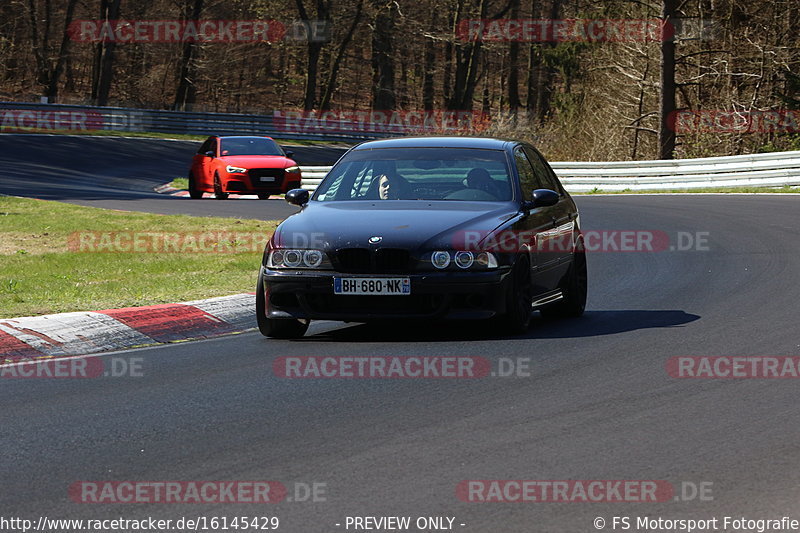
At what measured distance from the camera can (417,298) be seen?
383 inches

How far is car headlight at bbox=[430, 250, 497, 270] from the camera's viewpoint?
9711 millimetres

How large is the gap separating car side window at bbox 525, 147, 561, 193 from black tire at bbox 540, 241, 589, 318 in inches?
23.6

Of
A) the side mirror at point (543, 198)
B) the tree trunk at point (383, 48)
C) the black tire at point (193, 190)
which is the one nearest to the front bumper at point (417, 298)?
the side mirror at point (543, 198)

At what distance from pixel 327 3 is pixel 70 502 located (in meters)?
74.7

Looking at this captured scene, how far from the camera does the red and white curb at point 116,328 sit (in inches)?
381

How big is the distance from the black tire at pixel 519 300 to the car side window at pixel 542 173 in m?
1.69

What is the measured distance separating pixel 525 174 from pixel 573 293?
44.9 inches

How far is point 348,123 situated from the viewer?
6594 cm

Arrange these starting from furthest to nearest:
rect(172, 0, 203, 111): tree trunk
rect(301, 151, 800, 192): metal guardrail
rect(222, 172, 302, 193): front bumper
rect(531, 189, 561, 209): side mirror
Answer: rect(172, 0, 203, 111): tree trunk
rect(222, 172, 302, 193): front bumper
rect(301, 151, 800, 192): metal guardrail
rect(531, 189, 561, 209): side mirror

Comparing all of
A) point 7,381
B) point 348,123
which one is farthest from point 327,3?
point 7,381

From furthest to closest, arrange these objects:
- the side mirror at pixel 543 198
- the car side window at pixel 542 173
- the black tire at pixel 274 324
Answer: the car side window at pixel 542 173, the side mirror at pixel 543 198, the black tire at pixel 274 324

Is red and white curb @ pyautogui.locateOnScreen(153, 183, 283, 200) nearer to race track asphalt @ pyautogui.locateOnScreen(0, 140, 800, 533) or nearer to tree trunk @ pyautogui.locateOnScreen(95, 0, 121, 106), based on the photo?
race track asphalt @ pyautogui.locateOnScreen(0, 140, 800, 533)

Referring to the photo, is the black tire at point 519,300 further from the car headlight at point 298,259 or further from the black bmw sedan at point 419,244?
the car headlight at point 298,259

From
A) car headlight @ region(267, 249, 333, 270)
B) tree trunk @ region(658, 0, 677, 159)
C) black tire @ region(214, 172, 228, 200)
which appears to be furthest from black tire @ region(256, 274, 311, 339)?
tree trunk @ region(658, 0, 677, 159)
